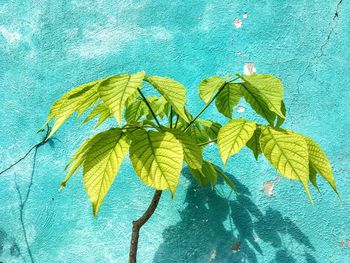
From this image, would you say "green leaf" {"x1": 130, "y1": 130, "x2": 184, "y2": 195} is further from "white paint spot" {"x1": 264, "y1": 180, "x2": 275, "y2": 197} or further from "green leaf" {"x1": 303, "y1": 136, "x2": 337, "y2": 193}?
"white paint spot" {"x1": 264, "y1": 180, "x2": 275, "y2": 197}

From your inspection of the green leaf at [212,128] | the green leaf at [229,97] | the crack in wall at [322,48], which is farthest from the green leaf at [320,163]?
the crack in wall at [322,48]

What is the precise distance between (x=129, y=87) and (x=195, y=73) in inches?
33.3

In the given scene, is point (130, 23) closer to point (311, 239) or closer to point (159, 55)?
point (159, 55)

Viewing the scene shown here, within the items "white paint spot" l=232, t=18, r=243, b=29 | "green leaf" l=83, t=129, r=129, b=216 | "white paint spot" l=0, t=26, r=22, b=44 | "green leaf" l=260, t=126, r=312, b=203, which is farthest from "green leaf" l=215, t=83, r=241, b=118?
"white paint spot" l=0, t=26, r=22, b=44

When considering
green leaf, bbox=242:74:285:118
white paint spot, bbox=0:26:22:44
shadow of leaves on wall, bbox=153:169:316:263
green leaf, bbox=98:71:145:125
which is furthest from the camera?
white paint spot, bbox=0:26:22:44

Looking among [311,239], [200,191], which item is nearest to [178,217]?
[200,191]

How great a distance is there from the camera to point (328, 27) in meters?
1.67

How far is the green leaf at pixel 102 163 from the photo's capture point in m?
0.92

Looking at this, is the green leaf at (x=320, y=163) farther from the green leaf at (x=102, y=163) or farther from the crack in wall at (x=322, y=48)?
the crack in wall at (x=322, y=48)

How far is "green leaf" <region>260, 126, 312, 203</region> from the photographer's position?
97cm

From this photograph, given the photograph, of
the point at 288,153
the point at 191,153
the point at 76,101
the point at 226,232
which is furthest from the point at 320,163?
the point at 226,232

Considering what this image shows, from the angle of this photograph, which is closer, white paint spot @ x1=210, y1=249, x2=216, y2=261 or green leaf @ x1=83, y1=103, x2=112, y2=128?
green leaf @ x1=83, y1=103, x2=112, y2=128

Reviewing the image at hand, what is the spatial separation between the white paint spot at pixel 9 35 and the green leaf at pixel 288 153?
1.17 meters

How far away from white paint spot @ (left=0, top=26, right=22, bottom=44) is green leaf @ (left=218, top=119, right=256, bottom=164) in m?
1.10
